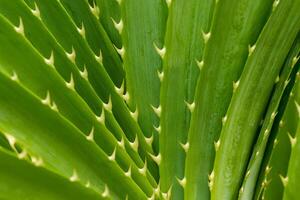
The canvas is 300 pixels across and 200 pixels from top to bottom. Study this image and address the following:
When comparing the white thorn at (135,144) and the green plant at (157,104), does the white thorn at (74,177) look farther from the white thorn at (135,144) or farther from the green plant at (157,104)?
the white thorn at (135,144)

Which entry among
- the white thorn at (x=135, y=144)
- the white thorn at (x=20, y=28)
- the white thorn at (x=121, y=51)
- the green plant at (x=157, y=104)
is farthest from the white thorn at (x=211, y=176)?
the white thorn at (x=20, y=28)

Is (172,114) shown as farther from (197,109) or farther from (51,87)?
(51,87)

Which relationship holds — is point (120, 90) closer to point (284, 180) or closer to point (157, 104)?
point (157, 104)

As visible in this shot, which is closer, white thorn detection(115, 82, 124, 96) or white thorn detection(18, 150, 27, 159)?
white thorn detection(18, 150, 27, 159)

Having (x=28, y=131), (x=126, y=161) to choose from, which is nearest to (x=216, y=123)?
(x=126, y=161)

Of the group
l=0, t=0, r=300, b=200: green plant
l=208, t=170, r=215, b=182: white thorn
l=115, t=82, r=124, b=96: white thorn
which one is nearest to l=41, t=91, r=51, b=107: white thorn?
l=0, t=0, r=300, b=200: green plant

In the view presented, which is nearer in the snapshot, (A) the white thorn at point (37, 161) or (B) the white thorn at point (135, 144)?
(A) the white thorn at point (37, 161)

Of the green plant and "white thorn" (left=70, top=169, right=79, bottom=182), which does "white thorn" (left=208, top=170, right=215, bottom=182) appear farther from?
"white thorn" (left=70, top=169, right=79, bottom=182)

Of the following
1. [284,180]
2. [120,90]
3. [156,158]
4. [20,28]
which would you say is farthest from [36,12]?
[284,180]
